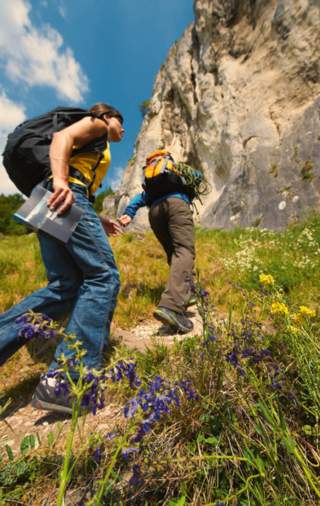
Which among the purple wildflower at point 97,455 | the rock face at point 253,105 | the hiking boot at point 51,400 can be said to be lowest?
the hiking boot at point 51,400

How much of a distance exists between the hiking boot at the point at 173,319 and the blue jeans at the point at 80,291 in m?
0.91

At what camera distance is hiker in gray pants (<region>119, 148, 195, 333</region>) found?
301 centimetres

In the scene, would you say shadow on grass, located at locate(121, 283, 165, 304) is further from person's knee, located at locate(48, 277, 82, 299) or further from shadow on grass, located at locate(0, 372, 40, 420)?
shadow on grass, located at locate(0, 372, 40, 420)

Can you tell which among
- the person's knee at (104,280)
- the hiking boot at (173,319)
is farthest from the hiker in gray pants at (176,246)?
the person's knee at (104,280)

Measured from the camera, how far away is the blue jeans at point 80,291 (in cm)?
193

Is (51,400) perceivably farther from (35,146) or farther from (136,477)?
(35,146)

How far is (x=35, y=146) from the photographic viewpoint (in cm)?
204

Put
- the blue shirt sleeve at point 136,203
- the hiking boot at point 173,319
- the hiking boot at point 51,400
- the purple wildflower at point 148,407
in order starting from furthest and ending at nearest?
the blue shirt sleeve at point 136,203 → the hiking boot at point 173,319 → the hiking boot at point 51,400 → the purple wildflower at point 148,407

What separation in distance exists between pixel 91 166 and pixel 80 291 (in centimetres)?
98

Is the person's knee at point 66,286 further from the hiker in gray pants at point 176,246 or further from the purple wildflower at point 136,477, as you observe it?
the purple wildflower at point 136,477

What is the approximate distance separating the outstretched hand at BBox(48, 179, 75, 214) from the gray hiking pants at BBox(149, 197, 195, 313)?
1.58 metres

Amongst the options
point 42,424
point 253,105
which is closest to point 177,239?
point 42,424

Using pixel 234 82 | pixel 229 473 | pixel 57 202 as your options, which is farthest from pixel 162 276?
pixel 234 82

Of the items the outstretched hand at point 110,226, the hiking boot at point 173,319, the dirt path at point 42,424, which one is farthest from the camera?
the outstretched hand at point 110,226
